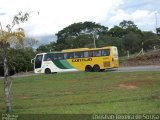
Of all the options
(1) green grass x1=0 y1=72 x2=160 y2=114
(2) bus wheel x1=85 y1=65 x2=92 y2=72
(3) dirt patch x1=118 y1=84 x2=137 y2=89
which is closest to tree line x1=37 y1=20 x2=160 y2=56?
(2) bus wheel x1=85 y1=65 x2=92 y2=72

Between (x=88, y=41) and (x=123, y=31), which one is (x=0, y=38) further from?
(x=123, y=31)

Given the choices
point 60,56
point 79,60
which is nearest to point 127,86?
point 79,60

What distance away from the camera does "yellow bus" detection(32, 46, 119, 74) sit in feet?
146

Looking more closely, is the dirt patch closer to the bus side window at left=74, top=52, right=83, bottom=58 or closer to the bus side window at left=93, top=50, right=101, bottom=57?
the bus side window at left=93, top=50, right=101, bottom=57

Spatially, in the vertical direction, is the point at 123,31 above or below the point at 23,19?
above

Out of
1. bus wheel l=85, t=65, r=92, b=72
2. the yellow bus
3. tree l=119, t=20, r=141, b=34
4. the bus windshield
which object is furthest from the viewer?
tree l=119, t=20, r=141, b=34

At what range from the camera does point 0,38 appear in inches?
609

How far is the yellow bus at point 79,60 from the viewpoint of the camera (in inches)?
1756

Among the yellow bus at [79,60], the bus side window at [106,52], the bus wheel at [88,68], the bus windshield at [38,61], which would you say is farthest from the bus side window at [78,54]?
the bus windshield at [38,61]

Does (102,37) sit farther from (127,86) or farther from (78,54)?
(127,86)

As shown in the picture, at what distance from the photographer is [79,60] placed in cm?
4616

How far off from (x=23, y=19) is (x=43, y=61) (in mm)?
31930

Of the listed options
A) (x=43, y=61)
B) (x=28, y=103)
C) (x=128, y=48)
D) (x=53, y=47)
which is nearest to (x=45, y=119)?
(x=28, y=103)

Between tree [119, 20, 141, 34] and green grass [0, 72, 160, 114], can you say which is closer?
green grass [0, 72, 160, 114]
